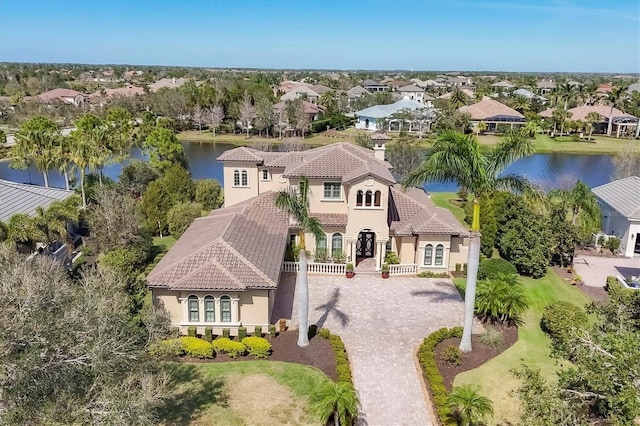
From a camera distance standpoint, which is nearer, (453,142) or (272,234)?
(453,142)

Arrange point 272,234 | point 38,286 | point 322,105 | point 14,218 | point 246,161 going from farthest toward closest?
point 322,105
point 246,161
point 272,234
point 14,218
point 38,286

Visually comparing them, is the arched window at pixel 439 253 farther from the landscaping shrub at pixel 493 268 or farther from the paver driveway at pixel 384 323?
the landscaping shrub at pixel 493 268

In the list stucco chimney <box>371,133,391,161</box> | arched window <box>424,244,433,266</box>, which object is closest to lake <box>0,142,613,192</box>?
stucco chimney <box>371,133,391,161</box>

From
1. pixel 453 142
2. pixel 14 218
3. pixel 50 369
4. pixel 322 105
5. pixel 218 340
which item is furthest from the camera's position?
pixel 322 105

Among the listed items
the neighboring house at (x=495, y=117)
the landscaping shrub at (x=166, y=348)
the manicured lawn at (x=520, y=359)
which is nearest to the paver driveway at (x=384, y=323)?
the manicured lawn at (x=520, y=359)

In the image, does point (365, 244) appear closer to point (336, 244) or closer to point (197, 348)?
point (336, 244)

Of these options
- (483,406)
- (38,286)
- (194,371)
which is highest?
(38,286)

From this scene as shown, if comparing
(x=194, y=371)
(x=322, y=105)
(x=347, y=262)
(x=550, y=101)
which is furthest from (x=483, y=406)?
(x=550, y=101)

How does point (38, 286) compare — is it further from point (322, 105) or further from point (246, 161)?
point (322, 105)
